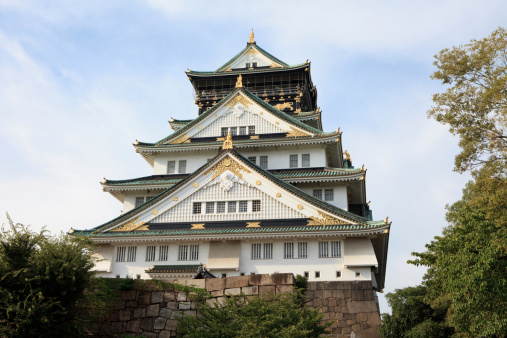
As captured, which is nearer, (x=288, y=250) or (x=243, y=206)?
(x=288, y=250)

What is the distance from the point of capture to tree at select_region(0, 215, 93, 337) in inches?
599

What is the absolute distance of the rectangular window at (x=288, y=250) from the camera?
29562 millimetres

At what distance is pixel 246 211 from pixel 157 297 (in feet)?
42.1

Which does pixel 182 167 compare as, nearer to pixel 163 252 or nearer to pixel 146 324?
pixel 163 252

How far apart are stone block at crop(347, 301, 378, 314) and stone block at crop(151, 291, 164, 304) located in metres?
11.3

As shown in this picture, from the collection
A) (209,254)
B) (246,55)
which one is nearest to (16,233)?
(209,254)

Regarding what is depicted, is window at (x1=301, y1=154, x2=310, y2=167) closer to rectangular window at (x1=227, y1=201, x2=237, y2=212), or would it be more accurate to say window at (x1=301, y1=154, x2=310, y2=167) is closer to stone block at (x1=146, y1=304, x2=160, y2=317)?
rectangular window at (x1=227, y1=201, x2=237, y2=212)

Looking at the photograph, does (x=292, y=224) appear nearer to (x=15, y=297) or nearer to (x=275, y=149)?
(x=275, y=149)

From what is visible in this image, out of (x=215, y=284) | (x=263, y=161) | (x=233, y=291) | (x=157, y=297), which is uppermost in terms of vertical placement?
(x=263, y=161)

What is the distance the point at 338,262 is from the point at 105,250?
13256mm

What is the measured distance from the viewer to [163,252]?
30.8 metres

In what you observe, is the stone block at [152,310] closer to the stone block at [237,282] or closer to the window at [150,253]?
the stone block at [237,282]

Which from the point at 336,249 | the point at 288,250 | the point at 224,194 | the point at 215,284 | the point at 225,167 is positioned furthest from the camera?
the point at 225,167

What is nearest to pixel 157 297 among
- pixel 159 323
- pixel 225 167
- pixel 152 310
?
pixel 152 310
